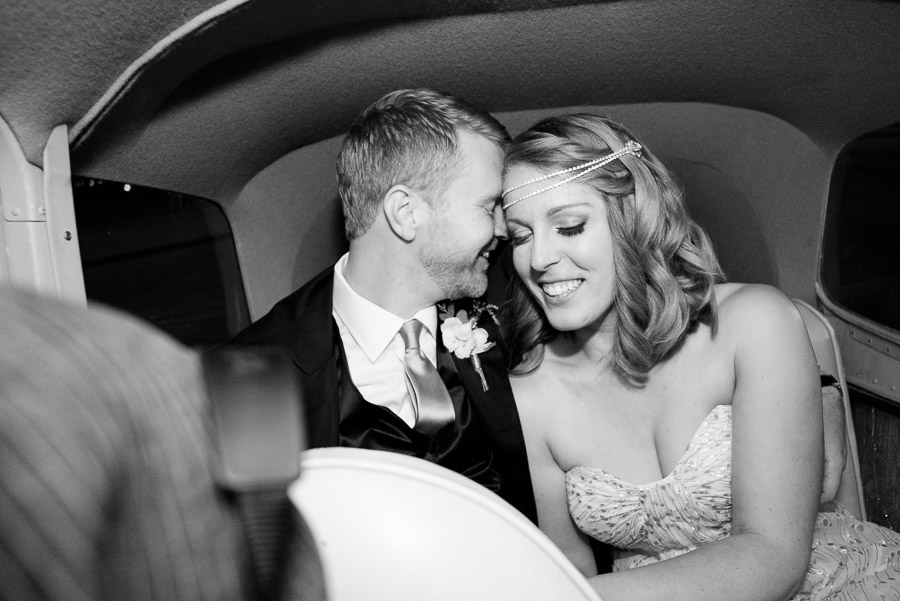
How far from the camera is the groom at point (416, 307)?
208cm

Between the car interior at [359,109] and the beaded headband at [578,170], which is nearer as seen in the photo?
the car interior at [359,109]

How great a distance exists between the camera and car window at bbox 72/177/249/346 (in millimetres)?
2002

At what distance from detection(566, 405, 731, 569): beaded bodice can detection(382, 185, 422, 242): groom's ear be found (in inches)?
34.1

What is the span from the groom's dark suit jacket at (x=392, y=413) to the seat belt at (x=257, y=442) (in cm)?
128

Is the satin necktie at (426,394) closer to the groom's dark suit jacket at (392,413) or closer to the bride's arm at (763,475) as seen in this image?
the groom's dark suit jacket at (392,413)

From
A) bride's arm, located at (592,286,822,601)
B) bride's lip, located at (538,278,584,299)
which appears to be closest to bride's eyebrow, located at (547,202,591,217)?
bride's lip, located at (538,278,584,299)

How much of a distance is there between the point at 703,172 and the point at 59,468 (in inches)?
105

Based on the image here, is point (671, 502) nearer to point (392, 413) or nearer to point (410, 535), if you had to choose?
point (392, 413)

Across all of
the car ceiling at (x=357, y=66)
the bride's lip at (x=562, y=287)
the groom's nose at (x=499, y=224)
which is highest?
the car ceiling at (x=357, y=66)

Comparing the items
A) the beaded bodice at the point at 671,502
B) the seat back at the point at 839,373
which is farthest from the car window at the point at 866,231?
the beaded bodice at the point at 671,502

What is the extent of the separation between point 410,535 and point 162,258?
1629 millimetres

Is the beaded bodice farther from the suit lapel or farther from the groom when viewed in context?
the suit lapel

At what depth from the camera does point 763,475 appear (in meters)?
1.87

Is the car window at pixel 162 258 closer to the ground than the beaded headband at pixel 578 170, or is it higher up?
closer to the ground
